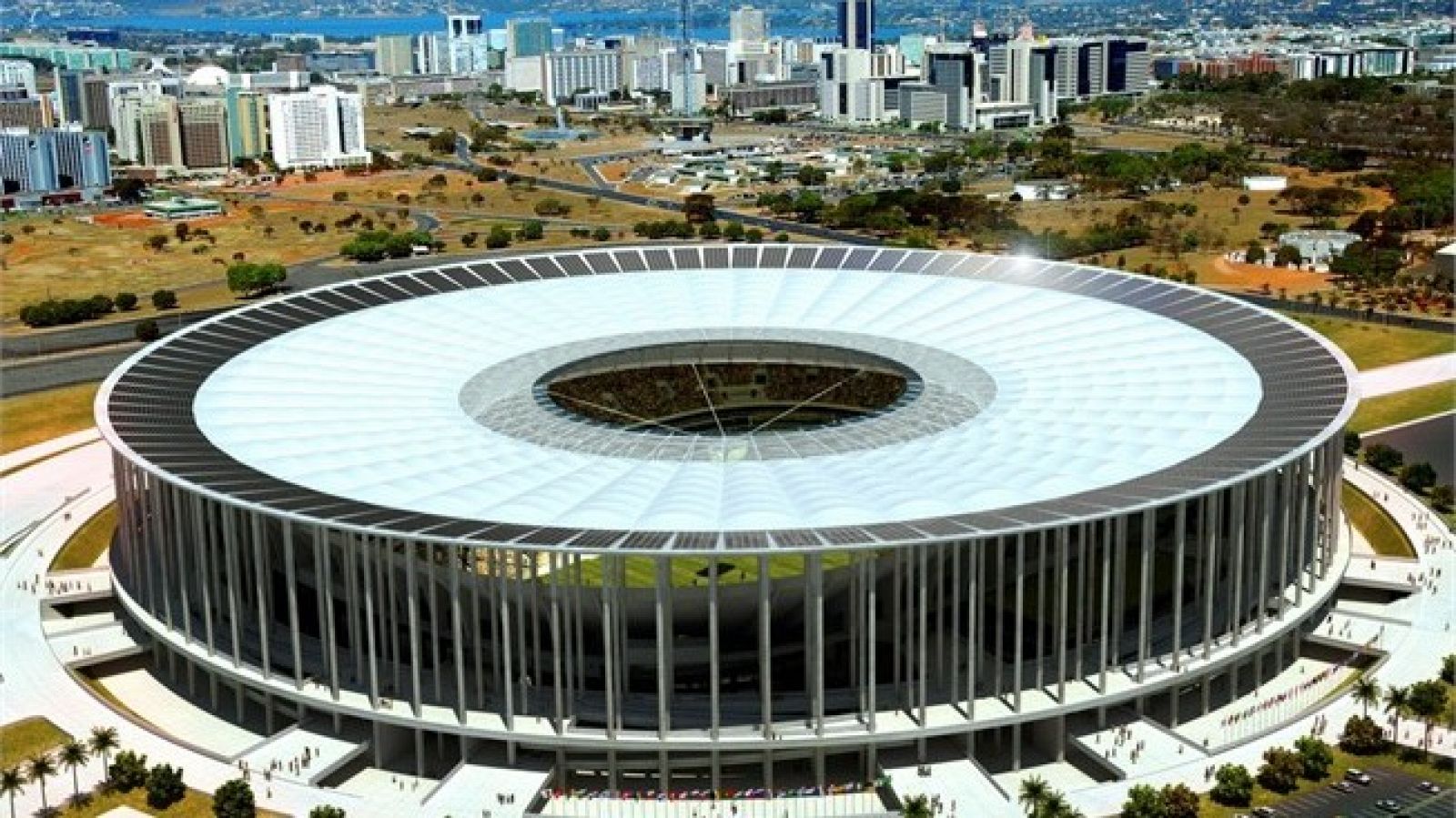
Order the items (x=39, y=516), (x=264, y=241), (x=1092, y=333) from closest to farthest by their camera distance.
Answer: (x=1092, y=333), (x=39, y=516), (x=264, y=241)

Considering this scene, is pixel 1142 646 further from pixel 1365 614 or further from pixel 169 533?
pixel 169 533

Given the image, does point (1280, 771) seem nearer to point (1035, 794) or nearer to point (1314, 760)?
point (1314, 760)

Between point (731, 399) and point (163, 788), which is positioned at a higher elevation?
point (731, 399)

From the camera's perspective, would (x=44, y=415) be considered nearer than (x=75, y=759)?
No

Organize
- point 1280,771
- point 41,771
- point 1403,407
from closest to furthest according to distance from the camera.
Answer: point 41,771
point 1280,771
point 1403,407

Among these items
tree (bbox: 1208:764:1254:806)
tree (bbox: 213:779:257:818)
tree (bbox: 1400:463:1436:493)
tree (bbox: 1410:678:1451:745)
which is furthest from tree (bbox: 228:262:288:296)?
tree (bbox: 1410:678:1451:745)

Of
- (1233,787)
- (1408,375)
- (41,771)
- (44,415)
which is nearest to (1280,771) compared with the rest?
(1233,787)

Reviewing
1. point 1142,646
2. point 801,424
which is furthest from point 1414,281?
point 1142,646
